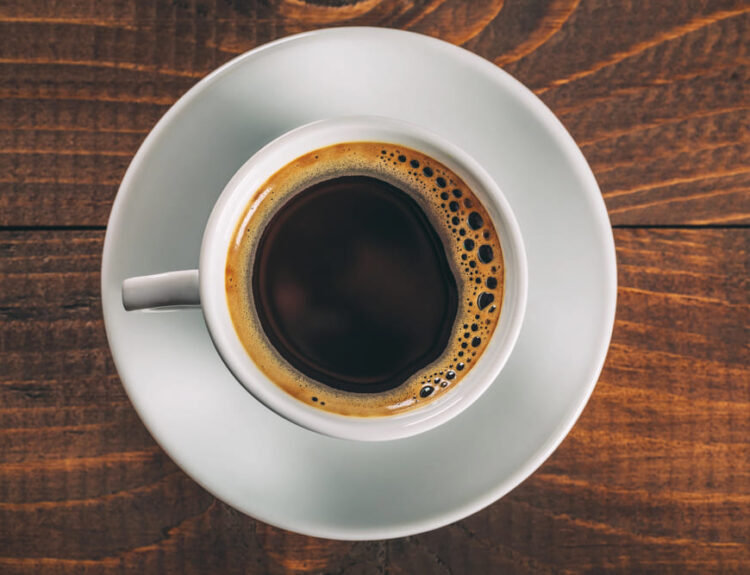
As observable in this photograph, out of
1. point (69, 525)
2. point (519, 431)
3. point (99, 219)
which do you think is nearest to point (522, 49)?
point (519, 431)

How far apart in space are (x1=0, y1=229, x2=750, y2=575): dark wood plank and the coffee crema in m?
0.26

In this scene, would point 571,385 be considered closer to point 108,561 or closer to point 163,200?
point 163,200

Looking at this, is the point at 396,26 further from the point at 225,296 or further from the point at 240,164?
the point at 225,296

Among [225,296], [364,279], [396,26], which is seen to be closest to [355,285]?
[364,279]

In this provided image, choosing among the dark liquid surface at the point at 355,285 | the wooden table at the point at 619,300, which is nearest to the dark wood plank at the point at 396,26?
the wooden table at the point at 619,300

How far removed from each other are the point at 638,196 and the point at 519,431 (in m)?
0.40

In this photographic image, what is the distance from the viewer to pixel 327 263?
867 mm

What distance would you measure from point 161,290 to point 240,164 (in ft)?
0.70

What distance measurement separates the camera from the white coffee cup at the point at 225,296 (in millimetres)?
694

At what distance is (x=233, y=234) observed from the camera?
2.51 ft

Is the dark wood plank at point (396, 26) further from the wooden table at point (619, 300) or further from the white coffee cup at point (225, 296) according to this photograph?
the white coffee cup at point (225, 296)

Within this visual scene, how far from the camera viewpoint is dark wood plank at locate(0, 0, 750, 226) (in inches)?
36.5

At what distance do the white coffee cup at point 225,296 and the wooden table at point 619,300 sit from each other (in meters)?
0.27

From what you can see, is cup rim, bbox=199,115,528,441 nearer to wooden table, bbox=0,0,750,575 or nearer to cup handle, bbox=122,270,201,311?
cup handle, bbox=122,270,201,311
